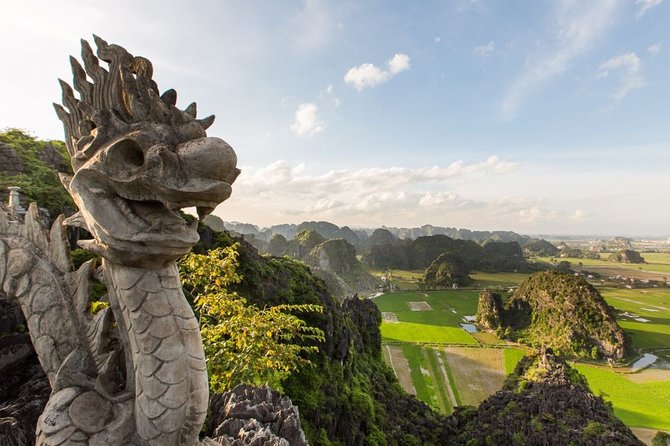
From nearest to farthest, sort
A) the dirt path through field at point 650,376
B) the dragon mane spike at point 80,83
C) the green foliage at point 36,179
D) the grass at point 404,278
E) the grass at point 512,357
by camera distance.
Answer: the dragon mane spike at point 80,83
the green foliage at point 36,179
the dirt path through field at point 650,376
the grass at point 512,357
the grass at point 404,278

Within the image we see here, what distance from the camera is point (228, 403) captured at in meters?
4.55

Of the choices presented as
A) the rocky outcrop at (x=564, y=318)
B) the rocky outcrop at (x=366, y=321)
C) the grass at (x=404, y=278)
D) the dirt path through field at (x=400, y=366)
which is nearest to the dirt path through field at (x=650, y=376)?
the rocky outcrop at (x=564, y=318)

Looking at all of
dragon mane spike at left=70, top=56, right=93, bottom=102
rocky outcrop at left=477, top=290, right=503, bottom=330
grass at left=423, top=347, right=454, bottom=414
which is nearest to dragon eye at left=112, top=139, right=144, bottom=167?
dragon mane spike at left=70, top=56, right=93, bottom=102

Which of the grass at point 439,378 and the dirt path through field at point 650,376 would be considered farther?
the dirt path through field at point 650,376

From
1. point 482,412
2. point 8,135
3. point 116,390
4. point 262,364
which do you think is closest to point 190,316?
point 116,390

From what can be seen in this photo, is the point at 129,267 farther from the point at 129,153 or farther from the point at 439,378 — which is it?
the point at 439,378

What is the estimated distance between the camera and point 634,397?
81.8ft

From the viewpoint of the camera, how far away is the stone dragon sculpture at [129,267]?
224 centimetres

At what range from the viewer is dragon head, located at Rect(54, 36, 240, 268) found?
2158 millimetres

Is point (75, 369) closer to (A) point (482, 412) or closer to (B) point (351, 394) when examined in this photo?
(B) point (351, 394)

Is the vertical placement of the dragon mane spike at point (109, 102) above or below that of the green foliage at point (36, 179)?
below

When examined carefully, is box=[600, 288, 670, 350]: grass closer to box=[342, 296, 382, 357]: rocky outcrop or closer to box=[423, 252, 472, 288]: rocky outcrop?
box=[423, 252, 472, 288]: rocky outcrop

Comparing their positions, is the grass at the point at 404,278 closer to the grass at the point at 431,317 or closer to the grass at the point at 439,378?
the grass at the point at 431,317

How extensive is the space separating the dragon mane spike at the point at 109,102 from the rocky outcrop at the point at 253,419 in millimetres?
3122
